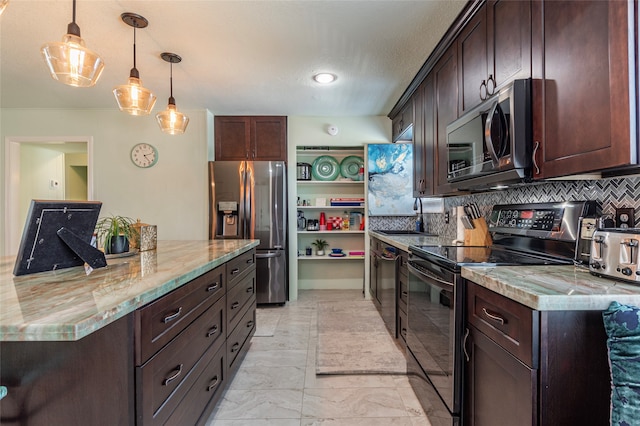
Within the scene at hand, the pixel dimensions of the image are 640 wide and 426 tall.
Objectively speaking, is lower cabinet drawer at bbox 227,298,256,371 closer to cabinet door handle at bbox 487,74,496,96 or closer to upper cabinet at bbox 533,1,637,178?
upper cabinet at bbox 533,1,637,178

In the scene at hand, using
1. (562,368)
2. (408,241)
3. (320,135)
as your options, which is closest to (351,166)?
(320,135)

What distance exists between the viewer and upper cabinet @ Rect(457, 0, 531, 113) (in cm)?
142

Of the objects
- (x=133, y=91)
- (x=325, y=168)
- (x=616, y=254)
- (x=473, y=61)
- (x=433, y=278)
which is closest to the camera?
(x=616, y=254)

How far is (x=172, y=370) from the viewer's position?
120cm

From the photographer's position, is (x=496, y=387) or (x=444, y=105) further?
(x=444, y=105)

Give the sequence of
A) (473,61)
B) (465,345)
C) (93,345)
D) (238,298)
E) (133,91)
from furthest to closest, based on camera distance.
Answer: (238,298), (133,91), (473,61), (465,345), (93,345)

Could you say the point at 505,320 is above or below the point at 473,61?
below

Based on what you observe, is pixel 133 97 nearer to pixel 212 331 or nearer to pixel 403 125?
pixel 212 331

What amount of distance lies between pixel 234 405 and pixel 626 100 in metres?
2.30

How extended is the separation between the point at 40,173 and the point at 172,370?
19.1 ft

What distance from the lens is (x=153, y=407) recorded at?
1.05 metres

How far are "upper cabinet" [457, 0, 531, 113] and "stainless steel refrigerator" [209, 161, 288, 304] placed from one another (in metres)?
2.34

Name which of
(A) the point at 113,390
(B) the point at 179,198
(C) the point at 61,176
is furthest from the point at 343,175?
(C) the point at 61,176

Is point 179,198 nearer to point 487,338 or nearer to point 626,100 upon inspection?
point 487,338
